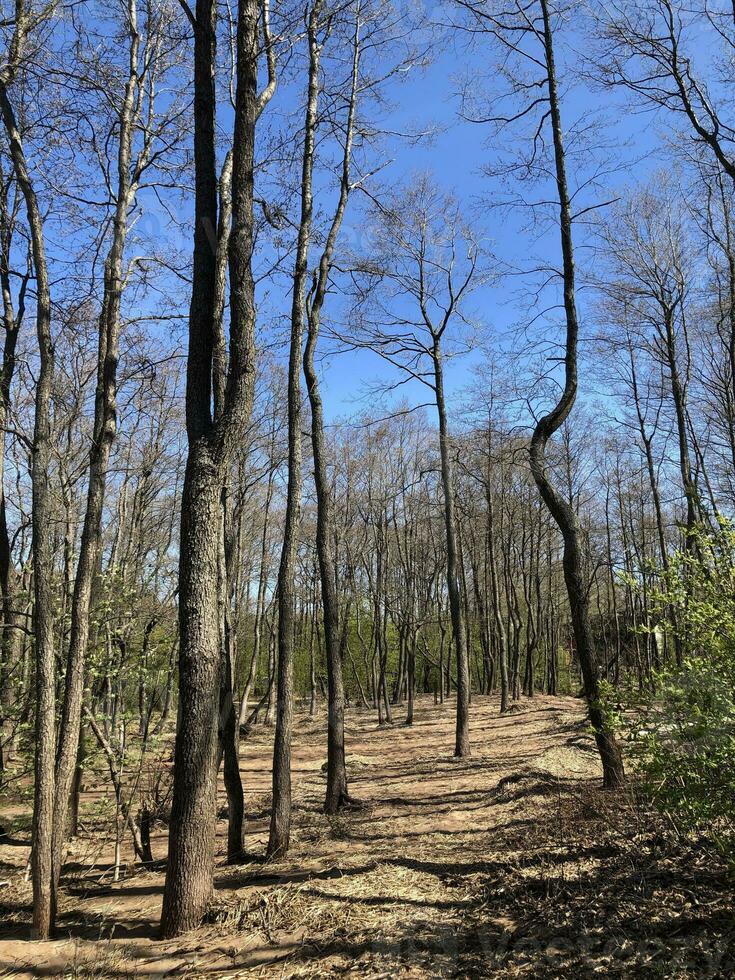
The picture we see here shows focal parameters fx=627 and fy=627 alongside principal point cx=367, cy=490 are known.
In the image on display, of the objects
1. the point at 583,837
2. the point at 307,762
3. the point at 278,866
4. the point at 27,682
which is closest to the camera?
the point at 583,837

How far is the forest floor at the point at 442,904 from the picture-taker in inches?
151

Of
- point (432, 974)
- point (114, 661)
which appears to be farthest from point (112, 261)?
point (432, 974)

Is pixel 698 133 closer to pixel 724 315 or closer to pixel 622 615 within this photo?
pixel 724 315

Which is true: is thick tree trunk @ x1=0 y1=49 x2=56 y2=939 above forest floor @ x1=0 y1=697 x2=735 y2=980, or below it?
above

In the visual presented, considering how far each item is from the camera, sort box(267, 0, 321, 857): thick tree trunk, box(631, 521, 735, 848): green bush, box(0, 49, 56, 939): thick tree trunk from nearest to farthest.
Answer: box(631, 521, 735, 848): green bush → box(0, 49, 56, 939): thick tree trunk → box(267, 0, 321, 857): thick tree trunk

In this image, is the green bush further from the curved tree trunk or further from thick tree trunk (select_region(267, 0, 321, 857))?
thick tree trunk (select_region(267, 0, 321, 857))

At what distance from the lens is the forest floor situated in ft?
12.6

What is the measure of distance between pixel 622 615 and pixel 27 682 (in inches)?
1105

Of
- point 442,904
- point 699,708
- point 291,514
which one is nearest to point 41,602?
point 291,514

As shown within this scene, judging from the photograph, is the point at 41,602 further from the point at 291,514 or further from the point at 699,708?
the point at 699,708

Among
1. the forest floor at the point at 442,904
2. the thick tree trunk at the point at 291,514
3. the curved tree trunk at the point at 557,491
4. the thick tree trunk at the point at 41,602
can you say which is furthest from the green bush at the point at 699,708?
the thick tree trunk at the point at 41,602

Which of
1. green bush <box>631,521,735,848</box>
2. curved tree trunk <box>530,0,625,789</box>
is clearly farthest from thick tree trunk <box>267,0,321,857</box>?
green bush <box>631,521,735,848</box>

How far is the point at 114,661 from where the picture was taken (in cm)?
821

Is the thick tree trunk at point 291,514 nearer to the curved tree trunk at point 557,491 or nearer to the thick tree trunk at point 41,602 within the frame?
the thick tree trunk at point 41,602
